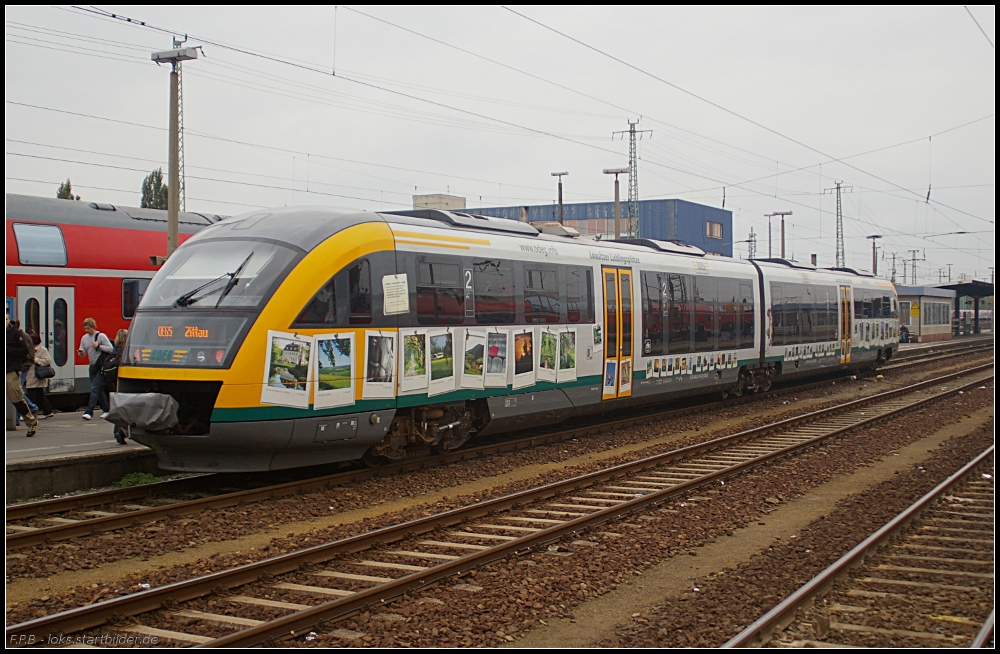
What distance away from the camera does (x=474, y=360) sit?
39.4ft

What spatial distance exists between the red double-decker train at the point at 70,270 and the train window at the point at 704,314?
10.9m

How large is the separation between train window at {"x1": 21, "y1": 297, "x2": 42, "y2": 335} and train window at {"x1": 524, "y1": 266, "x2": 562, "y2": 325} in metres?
8.73

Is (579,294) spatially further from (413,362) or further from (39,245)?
(39,245)

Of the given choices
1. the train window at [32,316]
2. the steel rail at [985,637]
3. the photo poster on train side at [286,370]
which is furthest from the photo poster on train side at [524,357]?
the train window at [32,316]

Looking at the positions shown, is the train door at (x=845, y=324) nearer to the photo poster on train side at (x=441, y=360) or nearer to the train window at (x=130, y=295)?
the photo poster on train side at (x=441, y=360)

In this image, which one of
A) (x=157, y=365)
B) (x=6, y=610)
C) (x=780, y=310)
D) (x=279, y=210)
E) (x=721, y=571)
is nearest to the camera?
(x=6, y=610)

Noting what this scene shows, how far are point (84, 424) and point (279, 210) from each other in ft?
18.5

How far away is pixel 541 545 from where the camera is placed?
7.98 meters

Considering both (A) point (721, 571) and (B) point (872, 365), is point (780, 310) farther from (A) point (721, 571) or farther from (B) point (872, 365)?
(A) point (721, 571)

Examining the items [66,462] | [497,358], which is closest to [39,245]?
[66,462]

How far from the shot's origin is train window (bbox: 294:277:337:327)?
972 centimetres

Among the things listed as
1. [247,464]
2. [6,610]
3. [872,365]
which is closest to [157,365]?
[247,464]

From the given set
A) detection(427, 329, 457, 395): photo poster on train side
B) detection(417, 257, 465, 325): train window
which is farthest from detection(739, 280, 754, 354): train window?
detection(427, 329, 457, 395): photo poster on train side

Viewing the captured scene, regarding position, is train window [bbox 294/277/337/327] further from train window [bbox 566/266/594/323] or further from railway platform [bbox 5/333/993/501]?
train window [bbox 566/266/594/323]
